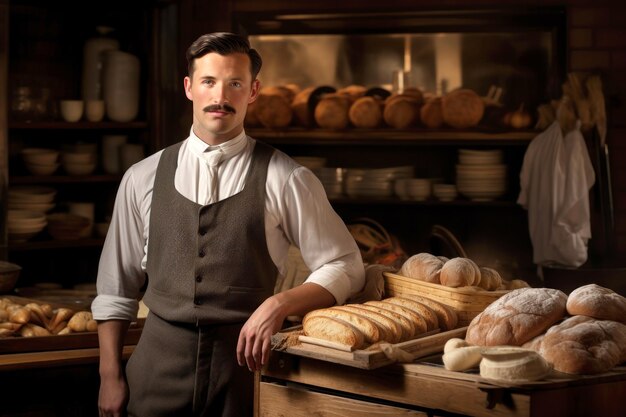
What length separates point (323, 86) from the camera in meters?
5.45

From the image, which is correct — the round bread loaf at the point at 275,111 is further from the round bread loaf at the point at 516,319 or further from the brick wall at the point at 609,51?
the round bread loaf at the point at 516,319

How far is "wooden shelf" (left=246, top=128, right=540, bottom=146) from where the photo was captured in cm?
514

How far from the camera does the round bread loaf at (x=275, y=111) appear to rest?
5.34 metres

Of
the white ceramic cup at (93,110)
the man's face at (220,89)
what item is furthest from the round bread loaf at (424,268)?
the white ceramic cup at (93,110)

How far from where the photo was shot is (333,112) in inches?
206

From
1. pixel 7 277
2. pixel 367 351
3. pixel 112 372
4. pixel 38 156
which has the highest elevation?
pixel 38 156

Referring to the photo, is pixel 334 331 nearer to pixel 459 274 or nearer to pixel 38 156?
pixel 459 274

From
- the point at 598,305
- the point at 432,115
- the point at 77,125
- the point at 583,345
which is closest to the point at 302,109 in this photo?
the point at 432,115

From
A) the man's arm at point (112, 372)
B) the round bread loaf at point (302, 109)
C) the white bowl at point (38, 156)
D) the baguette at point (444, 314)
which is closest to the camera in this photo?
the baguette at point (444, 314)

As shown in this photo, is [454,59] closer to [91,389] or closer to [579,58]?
[579,58]

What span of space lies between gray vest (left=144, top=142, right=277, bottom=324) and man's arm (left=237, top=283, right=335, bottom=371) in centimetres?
15

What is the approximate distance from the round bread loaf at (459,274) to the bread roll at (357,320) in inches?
14.3

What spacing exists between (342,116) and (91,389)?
8.19ft

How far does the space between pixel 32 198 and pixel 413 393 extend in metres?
3.49
